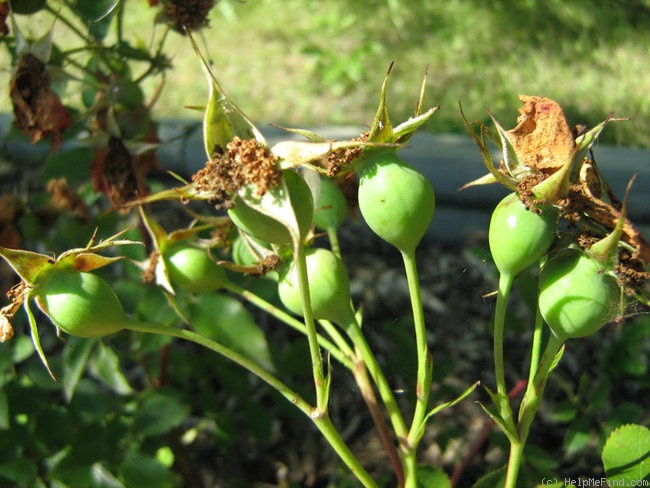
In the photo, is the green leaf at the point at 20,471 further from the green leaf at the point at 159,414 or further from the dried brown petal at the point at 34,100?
the dried brown petal at the point at 34,100

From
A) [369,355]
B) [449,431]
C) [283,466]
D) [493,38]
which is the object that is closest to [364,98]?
[493,38]

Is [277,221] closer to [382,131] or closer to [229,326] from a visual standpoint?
[382,131]

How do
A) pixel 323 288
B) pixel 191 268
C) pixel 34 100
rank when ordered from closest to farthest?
1. pixel 323 288
2. pixel 191 268
3. pixel 34 100

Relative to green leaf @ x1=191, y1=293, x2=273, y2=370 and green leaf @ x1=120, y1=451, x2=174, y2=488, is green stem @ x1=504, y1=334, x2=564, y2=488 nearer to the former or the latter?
green leaf @ x1=191, y1=293, x2=273, y2=370

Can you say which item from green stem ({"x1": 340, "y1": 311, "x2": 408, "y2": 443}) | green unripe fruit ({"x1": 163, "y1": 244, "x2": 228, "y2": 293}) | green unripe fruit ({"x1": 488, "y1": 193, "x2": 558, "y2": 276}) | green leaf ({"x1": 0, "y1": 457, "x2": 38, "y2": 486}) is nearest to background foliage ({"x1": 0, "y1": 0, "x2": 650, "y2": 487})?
green leaf ({"x1": 0, "y1": 457, "x2": 38, "y2": 486})

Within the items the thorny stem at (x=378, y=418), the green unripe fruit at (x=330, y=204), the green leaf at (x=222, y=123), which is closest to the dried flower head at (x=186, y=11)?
the green unripe fruit at (x=330, y=204)

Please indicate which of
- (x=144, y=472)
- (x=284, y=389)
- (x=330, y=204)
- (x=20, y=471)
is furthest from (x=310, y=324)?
(x=20, y=471)

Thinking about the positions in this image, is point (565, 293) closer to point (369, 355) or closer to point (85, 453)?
point (369, 355)
